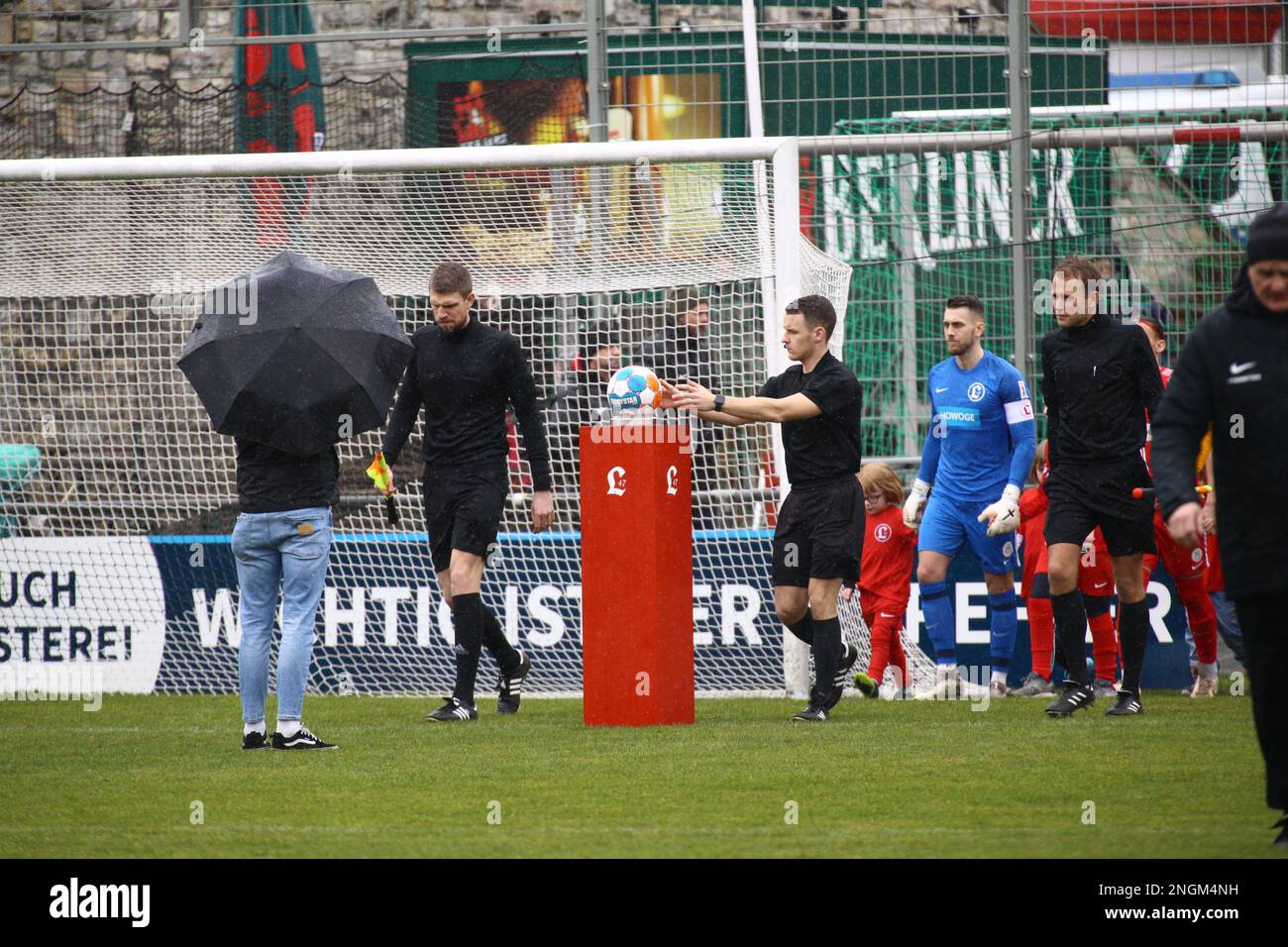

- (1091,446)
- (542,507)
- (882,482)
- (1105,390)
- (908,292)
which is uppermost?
(908,292)

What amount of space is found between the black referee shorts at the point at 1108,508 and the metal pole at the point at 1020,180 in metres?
2.42

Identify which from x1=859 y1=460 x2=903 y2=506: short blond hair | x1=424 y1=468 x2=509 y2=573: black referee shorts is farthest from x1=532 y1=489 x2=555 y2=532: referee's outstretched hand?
x1=859 y1=460 x2=903 y2=506: short blond hair

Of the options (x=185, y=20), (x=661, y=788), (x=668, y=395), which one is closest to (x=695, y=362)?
(x=668, y=395)

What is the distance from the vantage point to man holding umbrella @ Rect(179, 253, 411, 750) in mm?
7523

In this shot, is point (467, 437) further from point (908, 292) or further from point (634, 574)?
point (908, 292)

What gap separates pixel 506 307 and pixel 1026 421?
3581 mm

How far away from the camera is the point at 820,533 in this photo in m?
8.55

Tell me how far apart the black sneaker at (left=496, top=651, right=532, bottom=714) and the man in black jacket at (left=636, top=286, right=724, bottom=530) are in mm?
1800

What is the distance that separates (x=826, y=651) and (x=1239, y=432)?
139 inches

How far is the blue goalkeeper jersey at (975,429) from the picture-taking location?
32.5ft

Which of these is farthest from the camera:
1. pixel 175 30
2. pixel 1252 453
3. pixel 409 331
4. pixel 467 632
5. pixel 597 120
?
pixel 175 30

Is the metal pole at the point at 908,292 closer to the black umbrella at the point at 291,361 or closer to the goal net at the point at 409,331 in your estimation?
the goal net at the point at 409,331

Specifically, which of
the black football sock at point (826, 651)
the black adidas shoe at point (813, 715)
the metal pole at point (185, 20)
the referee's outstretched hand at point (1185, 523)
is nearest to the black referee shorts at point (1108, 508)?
the black football sock at point (826, 651)
